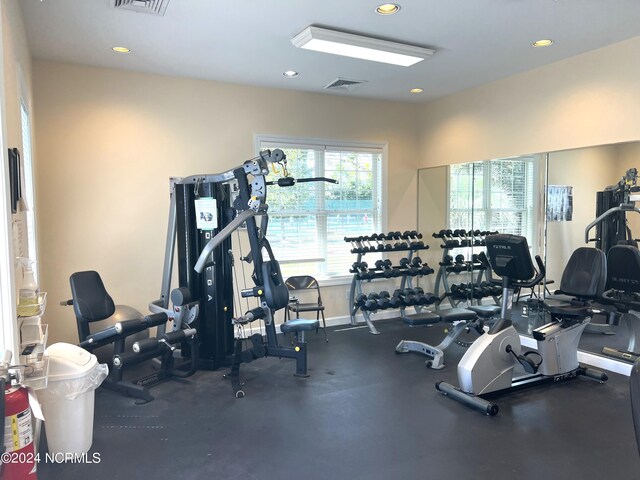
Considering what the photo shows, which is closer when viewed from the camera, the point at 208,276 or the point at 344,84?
the point at 208,276

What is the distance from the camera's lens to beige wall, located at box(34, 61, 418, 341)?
4051mm

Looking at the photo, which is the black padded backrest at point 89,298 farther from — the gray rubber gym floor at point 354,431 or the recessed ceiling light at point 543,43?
the recessed ceiling light at point 543,43

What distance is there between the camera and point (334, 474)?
2.33 m

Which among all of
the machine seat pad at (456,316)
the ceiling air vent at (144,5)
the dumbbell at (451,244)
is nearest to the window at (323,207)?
the dumbbell at (451,244)

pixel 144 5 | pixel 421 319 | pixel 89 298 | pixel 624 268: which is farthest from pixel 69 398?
pixel 624 268

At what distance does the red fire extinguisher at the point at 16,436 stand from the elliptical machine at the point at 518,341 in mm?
2524

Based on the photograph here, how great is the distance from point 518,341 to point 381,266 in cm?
212

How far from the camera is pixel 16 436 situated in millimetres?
1718

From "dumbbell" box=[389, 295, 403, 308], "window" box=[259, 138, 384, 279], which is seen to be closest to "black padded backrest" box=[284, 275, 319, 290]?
"window" box=[259, 138, 384, 279]

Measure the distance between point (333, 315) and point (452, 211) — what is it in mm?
1919

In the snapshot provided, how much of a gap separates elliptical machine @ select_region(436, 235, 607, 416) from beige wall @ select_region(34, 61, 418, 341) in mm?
2798

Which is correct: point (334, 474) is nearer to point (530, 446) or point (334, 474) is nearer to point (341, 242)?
point (530, 446)

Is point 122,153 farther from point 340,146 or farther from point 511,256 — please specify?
point 511,256

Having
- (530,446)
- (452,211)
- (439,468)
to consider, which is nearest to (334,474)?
(439,468)
